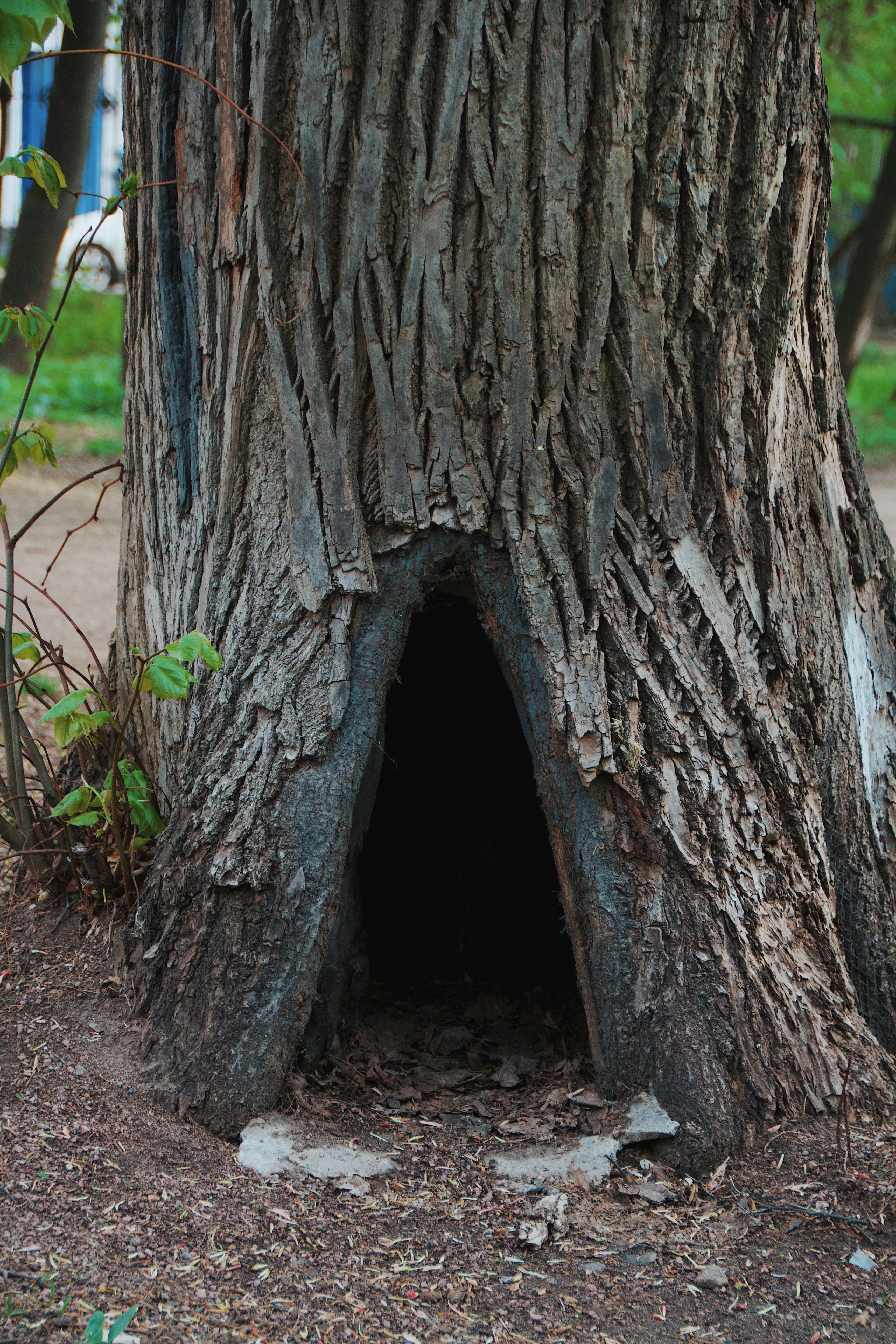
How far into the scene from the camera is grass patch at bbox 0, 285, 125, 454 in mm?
13266

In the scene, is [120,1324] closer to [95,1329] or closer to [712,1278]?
[95,1329]

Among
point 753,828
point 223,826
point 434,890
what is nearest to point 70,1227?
point 223,826

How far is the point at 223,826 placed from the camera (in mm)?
2398

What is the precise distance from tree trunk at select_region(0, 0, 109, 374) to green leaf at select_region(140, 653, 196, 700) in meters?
11.4

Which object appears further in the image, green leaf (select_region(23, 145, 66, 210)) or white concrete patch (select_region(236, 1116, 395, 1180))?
green leaf (select_region(23, 145, 66, 210))

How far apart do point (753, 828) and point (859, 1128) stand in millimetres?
726

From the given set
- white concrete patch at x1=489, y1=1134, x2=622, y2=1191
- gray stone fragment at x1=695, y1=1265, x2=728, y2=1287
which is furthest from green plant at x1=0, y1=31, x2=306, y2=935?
gray stone fragment at x1=695, y1=1265, x2=728, y2=1287

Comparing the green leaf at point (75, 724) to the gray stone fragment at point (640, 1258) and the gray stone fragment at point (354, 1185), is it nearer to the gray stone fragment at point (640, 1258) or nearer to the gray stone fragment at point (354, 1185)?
the gray stone fragment at point (354, 1185)

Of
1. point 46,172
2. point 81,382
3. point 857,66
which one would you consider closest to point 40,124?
point 81,382

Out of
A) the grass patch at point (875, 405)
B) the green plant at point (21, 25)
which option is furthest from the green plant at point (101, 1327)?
the grass patch at point (875, 405)

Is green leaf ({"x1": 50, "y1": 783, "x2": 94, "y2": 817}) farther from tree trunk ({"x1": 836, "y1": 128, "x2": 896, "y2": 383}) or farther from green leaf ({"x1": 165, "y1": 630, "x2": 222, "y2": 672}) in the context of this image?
tree trunk ({"x1": 836, "y1": 128, "x2": 896, "y2": 383})

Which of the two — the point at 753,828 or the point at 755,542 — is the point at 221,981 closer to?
the point at 753,828

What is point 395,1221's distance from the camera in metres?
2.10

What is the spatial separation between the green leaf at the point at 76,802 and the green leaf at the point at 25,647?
1.21ft
